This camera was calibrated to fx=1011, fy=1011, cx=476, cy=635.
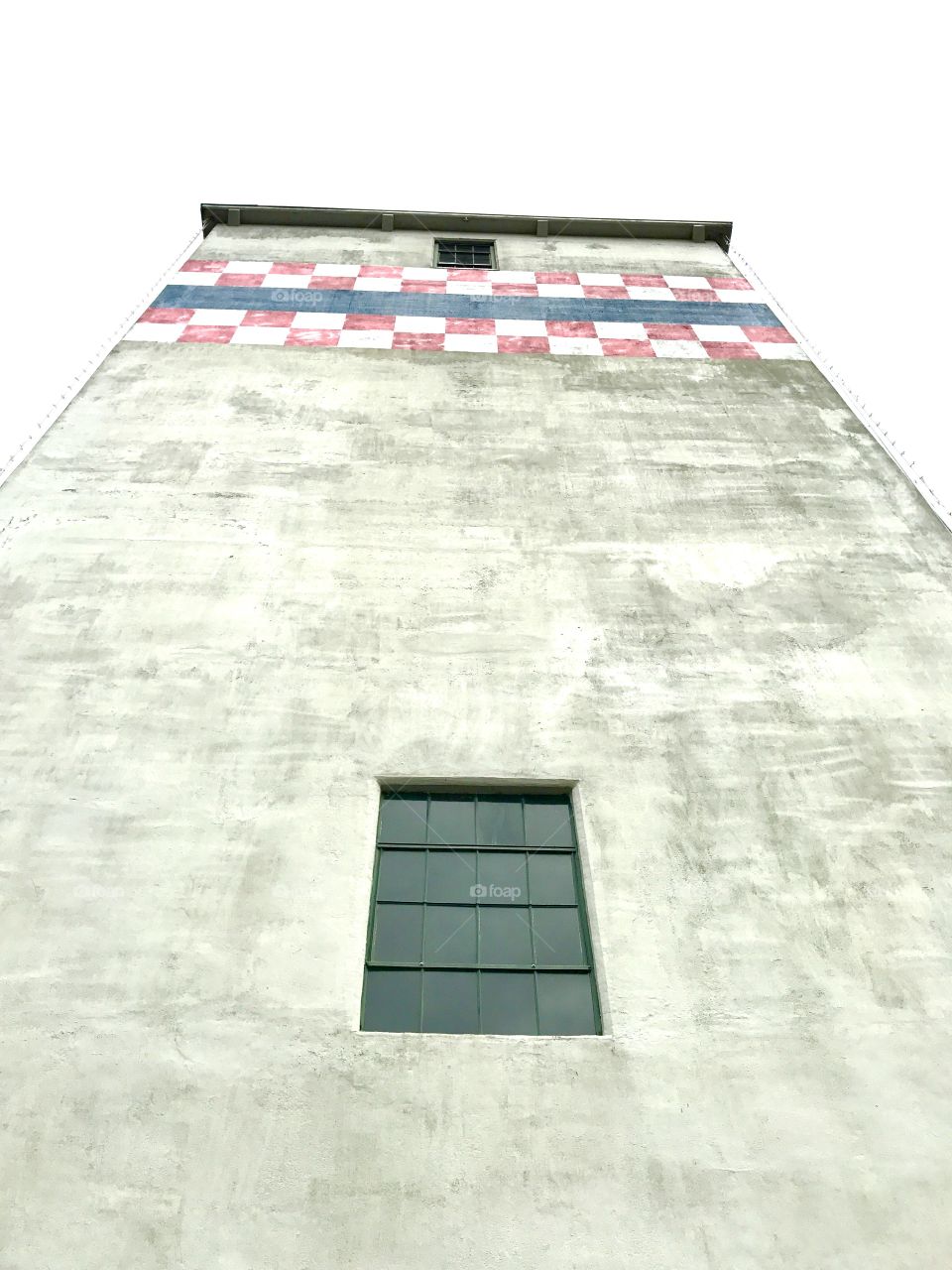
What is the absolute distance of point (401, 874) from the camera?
7.04 metres

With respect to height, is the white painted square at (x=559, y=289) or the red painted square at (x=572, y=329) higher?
the white painted square at (x=559, y=289)

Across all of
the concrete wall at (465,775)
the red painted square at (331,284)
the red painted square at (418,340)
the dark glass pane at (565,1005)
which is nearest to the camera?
the concrete wall at (465,775)

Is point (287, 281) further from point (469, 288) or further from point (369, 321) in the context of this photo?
point (469, 288)

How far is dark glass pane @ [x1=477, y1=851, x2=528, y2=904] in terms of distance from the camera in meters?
6.94

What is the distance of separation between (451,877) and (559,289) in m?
9.42

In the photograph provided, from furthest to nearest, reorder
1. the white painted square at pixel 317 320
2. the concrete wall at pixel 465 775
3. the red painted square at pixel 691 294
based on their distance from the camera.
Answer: the red painted square at pixel 691 294 → the white painted square at pixel 317 320 → the concrete wall at pixel 465 775

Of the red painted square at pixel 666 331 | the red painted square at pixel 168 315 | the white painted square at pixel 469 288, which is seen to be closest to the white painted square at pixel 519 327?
the white painted square at pixel 469 288

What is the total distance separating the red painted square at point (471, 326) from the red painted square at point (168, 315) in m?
3.26

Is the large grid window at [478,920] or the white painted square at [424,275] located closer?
the large grid window at [478,920]

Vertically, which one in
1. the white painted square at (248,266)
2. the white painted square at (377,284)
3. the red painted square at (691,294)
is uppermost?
the white painted square at (248,266)

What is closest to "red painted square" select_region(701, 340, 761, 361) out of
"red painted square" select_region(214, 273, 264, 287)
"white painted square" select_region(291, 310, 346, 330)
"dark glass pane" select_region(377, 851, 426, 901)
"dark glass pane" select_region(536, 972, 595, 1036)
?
"white painted square" select_region(291, 310, 346, 330)

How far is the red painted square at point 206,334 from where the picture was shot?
12.1 m

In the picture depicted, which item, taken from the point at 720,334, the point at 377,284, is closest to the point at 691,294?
the point at 720,334

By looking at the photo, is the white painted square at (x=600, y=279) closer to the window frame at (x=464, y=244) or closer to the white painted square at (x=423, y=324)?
the window frame at (x=464, y=244)
